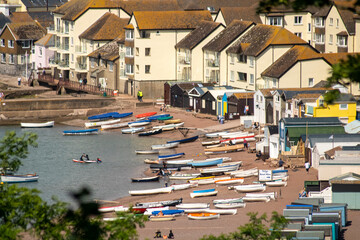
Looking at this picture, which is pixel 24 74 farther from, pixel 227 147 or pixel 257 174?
pixel 257 174

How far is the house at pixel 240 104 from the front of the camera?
241 feet

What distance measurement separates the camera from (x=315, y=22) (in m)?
92.1

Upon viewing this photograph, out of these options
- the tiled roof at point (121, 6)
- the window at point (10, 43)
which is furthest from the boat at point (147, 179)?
the window at point (10, 43)

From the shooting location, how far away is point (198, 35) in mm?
85375

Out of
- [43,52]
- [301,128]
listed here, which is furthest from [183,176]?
[43,52]

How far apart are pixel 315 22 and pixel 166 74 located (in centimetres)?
1782

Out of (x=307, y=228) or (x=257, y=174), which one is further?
(x=257, y=174)

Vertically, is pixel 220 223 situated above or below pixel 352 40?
below

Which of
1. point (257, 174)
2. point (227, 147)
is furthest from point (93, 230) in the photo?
point (227, 147)

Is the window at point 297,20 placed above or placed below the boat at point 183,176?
above

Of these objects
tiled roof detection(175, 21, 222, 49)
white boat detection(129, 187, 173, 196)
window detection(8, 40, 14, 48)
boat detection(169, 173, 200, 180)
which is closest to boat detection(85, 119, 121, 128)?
tiled roof detection(175, 21, 222, 49)

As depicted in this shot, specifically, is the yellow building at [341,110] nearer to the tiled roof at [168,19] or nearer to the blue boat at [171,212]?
the blue boat at [171,212]

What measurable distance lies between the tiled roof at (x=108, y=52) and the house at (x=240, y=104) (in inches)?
829

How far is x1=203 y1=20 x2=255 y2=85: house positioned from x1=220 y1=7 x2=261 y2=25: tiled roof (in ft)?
9.08
